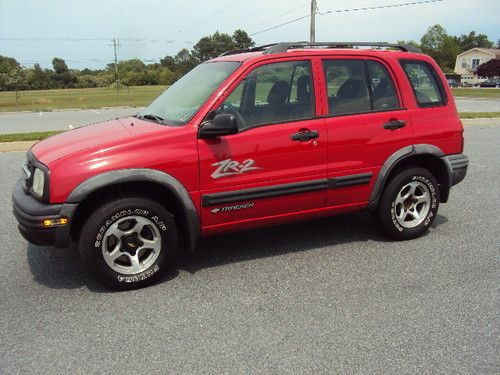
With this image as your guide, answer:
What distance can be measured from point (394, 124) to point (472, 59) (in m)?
111

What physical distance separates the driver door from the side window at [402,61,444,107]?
1.17m

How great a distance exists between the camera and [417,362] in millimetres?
2809

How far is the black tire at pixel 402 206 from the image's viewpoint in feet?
15.4

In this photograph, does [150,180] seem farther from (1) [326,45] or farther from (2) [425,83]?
(2) [425,83]

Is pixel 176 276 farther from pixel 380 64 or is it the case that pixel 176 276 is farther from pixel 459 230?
pixel 459 230

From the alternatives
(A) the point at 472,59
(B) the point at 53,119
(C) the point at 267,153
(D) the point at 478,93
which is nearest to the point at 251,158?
(C) the point at 267,153

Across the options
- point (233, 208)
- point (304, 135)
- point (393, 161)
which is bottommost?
point (233, 208)

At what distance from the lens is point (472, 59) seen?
10200cm

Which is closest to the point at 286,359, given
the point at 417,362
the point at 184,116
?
the point at 417,362

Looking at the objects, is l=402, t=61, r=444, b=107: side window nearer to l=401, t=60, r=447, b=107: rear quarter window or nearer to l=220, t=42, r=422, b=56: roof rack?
l=401, t=60, r=447, b=107: rear quarter window

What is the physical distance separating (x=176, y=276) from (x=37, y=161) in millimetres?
1443

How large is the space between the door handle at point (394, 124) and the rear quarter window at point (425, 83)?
13.0 inches

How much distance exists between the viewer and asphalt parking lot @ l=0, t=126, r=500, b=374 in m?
2.85

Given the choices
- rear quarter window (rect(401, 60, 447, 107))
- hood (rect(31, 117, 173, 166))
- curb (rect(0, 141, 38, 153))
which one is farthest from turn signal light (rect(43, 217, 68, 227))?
curb (rect(0, 141, 38, 153))
